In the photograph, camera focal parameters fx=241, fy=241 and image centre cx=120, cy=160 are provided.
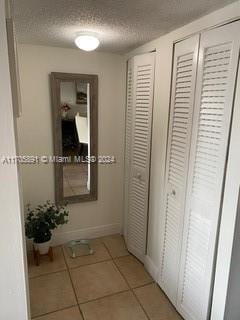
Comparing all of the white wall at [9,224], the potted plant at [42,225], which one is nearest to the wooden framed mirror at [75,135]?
the potted plant at [42,225]

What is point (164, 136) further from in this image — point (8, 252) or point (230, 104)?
point (8, 252)

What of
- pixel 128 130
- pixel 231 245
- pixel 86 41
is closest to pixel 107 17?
pixel 86 41

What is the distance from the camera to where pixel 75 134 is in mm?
2426

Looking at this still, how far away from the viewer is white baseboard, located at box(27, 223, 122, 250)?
104 inches

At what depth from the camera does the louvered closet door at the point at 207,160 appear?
1262 mm

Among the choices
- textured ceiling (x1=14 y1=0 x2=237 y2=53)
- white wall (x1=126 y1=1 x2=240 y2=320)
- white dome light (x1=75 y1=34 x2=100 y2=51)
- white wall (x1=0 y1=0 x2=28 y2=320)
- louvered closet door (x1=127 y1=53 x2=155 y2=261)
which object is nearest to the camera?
white wall (x1=0 y1=0 x2=28 y2=320)

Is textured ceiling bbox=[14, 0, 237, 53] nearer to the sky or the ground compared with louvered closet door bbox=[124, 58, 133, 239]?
nearer to the sky

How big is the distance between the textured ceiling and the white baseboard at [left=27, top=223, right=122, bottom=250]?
195 cm

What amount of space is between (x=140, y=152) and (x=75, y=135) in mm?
696

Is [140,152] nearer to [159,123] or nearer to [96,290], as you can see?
[159,123]

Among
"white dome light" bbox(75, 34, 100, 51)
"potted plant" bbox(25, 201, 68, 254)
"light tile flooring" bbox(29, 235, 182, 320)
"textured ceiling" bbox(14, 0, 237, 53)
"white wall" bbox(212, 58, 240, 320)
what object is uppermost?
"textured ceiling" bbox(14, 0, 237, 53)

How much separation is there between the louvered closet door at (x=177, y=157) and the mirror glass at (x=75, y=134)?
39.4 inches

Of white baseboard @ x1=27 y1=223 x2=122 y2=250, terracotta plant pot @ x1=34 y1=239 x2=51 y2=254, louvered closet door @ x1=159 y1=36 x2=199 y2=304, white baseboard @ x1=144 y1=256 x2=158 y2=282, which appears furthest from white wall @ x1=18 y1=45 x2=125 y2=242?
louvered closet door @ x1=159 y1=36 x2=199 y2=304

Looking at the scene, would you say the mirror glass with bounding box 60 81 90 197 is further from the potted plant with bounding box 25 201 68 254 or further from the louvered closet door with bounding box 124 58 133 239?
the louvered closet door with bounding box 124 58 133 239
